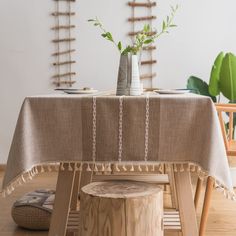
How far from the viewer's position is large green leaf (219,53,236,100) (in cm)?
373

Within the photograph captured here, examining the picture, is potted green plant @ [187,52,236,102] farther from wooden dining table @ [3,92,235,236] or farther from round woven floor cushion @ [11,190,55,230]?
wooden dining table @ [3,92,235,236]

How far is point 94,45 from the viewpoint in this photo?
14.6 ft

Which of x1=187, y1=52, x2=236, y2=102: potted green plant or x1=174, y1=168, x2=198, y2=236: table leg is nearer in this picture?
x1=174, y1=168, x2=198, y2=236: table leg

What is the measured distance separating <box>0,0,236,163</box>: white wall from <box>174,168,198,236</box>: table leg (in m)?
2.45

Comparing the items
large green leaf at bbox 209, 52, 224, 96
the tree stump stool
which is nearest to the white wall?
large green leaf at bbox 209, 52, 224, 96

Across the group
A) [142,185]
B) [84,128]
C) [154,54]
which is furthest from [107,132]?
[154,54]

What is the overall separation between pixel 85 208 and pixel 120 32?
2.86 metres

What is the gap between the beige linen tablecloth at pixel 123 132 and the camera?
6.27 ft

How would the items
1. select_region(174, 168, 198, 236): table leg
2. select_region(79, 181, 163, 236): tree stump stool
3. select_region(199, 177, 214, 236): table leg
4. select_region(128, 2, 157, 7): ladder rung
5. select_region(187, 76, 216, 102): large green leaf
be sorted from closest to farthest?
select_region(79, 181, 163, 236): tree stump stool → select_region(174, 168, 198, 236): table leg → select_region(199, 177, 214, 236): table leg → select_region(187, 76, 216, 102): large green leaf → select_region(128, 2, 157, 7): ladder rung

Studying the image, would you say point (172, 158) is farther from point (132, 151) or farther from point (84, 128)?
point (84, 128)

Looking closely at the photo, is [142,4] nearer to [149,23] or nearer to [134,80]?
[149,23]

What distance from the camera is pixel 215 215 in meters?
2.96

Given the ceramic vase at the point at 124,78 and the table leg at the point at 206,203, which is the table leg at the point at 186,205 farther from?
the ceramic vase at the point at 124,78

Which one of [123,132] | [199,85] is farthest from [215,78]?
[123,132]
